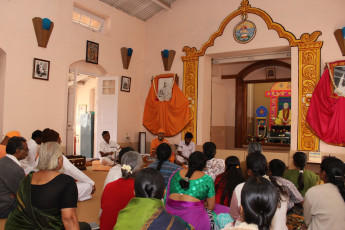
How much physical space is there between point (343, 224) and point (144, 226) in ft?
5.09

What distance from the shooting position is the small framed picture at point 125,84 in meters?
8.64

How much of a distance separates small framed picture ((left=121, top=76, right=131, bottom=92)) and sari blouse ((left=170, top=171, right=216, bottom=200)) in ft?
20.3

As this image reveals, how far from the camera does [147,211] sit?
1795 mm

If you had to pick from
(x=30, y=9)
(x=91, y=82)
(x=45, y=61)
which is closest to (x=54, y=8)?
(x=30, y=9)

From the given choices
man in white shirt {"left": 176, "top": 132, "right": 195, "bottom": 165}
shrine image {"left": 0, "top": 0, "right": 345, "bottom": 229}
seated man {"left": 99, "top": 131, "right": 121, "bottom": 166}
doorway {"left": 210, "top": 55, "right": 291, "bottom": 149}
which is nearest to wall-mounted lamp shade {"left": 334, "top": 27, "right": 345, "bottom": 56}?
shrine image {"left": 0, "top": 0, "right": 345, "bottom": 229}

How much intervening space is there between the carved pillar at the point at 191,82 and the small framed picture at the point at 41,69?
3581mm

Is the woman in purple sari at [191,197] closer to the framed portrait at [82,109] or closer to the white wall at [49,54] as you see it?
the white wall at [49,54]

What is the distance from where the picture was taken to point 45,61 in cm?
662

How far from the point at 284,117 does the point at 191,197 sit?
10221 mm

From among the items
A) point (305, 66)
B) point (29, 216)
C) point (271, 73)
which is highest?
point (271, 73)

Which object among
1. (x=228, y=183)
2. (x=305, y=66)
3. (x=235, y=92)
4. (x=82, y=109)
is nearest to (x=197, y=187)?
(x=228, y=183)

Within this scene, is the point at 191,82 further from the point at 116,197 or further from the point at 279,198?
the point at 279,198

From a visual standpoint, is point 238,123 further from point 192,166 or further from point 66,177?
point 66,177

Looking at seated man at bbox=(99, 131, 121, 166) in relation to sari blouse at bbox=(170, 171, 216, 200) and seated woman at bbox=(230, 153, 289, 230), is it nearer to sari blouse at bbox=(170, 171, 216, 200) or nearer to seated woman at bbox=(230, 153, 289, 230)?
sari blouse at bbox=(170, 171, 216, 200)
